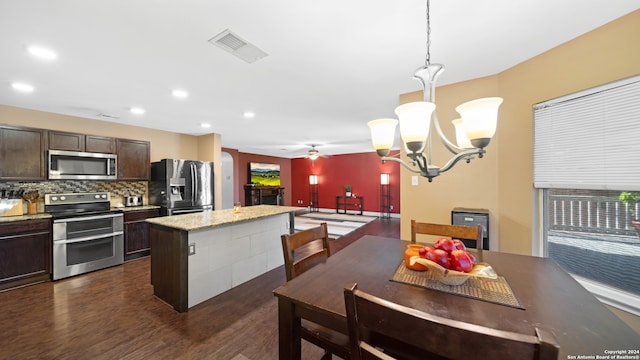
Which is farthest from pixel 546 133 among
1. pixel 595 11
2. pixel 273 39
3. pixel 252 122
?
pixel 252 122

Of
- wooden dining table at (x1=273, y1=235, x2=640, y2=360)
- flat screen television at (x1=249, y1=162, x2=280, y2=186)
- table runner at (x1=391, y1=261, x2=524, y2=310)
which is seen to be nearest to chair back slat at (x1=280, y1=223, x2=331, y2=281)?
wooden dining table at (x1=273, y1=235, x2=640, y2=360)

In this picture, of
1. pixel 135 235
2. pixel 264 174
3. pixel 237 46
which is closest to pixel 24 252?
pixel 135 235

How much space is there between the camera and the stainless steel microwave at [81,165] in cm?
337

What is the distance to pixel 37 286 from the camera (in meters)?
2.92

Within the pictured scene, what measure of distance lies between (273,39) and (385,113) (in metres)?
2.47

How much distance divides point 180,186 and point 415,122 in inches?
175

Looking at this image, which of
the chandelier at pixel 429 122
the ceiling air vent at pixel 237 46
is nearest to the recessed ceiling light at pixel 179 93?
the ceiling air vent at pixel 237 46

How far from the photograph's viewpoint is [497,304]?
0.98m

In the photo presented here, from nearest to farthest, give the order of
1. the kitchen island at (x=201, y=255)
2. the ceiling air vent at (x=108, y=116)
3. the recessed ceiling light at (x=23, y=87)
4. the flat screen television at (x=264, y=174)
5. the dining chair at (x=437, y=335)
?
1. the dining chair at (x=437, y=335)
2. the kitchen island at (x=201, y=255)
3. the recessed ceiling light at (x=23, y=87)
4. the ceiling air vent at (x=108, y=116)
5. the flat screen television at (x=264, y=174)

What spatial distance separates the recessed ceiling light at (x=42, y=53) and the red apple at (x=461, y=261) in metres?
3.30

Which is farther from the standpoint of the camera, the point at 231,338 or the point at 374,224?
the point at 374,224

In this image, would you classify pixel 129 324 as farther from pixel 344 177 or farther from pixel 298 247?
pixel 344 177

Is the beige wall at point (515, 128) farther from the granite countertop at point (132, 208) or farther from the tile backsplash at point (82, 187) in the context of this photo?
the tile backsplash at point (82, 187)

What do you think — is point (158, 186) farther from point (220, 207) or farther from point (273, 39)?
point (273, 39)
